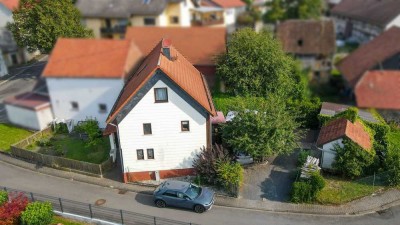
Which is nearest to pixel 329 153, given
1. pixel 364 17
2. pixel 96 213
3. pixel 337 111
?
pixel 337 111

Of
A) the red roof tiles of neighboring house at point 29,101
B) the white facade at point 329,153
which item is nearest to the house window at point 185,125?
the white facade at point 329,153

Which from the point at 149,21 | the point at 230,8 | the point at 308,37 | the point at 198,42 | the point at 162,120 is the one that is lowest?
the point at 162,120

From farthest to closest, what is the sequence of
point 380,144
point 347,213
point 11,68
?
point 380,144 → point 347,213 → point 11,68

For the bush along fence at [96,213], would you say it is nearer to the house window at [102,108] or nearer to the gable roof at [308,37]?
the house window at [102,108]

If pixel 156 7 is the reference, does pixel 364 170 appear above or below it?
below

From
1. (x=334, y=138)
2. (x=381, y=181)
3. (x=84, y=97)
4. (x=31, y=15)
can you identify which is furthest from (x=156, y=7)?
(x=84, y=97)

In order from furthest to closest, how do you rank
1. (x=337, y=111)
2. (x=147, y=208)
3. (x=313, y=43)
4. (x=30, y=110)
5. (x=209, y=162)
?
(x=313, y=43) < (x=337, y=111) < (x=209, y=162) < (x=147, y=208) < (x=30, y=110)

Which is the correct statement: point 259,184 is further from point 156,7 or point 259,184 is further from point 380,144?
point 156,7

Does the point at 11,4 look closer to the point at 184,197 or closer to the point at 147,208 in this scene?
the point at 184,197
